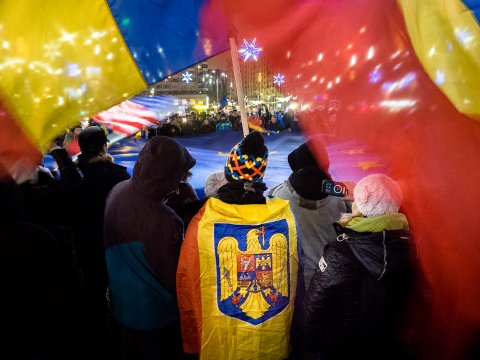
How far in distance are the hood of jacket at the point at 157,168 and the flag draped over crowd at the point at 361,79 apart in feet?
2.03

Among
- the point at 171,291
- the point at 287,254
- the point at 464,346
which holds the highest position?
the point at 287,254

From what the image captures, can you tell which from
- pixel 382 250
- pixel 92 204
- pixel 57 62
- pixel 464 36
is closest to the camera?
pixel 464 36

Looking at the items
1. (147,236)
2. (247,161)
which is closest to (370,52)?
(247,161)

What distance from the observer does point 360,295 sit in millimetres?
1912

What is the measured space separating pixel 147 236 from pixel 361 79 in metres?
1.67

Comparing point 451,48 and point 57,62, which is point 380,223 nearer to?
point 451,48

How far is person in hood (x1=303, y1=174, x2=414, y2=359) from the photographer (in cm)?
183

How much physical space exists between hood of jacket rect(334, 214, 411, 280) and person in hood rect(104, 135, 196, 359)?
102 centimetres

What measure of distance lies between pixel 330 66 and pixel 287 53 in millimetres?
419

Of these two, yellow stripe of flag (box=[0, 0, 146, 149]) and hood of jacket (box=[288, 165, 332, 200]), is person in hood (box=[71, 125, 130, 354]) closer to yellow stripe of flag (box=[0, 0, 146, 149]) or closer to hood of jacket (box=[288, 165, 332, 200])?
yellow stripe of flag (box=[0, 0, 146, 149])

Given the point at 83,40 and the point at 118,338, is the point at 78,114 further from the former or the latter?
the point at 118,338

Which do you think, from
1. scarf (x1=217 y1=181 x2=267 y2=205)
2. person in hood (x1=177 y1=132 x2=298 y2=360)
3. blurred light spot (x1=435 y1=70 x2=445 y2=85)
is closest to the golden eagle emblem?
person in hood (x1=177 y1=132 x2=298 y2=360)

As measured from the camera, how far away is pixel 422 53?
68.5 inches

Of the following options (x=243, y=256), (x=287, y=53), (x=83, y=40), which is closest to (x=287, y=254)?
(x=243, y=256)
